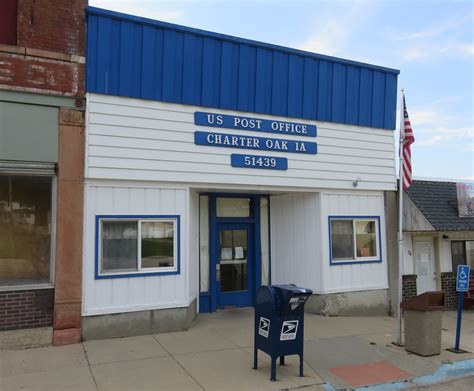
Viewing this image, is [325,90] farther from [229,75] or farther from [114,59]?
[114,59]

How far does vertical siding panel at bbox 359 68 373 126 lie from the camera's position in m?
11.1

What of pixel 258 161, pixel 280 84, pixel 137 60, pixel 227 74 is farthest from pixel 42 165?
pixel 280 84

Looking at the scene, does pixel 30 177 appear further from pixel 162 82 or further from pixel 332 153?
pixel 332 153

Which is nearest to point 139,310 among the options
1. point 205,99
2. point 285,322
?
point 285,322

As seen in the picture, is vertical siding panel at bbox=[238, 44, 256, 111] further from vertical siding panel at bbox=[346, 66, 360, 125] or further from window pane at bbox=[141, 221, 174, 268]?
window pane at bbox=[141, 221, 174, 268]

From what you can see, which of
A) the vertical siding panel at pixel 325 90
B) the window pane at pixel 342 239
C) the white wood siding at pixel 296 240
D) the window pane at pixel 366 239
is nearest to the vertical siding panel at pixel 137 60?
the vertical siding panel at pixel 325 90

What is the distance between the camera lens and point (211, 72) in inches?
362

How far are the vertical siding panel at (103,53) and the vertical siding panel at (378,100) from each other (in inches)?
262

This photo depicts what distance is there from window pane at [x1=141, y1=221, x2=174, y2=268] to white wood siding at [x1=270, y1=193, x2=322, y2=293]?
341 cm

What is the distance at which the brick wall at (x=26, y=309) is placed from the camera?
7258mm

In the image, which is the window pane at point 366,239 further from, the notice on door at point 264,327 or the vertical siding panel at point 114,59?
the vertical siding panel at point 114,59

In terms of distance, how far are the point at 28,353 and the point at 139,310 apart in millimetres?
1948

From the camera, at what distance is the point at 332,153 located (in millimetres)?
10539

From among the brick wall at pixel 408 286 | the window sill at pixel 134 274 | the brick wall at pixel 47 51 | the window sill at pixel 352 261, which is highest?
the brick wall at pixel 47 51
